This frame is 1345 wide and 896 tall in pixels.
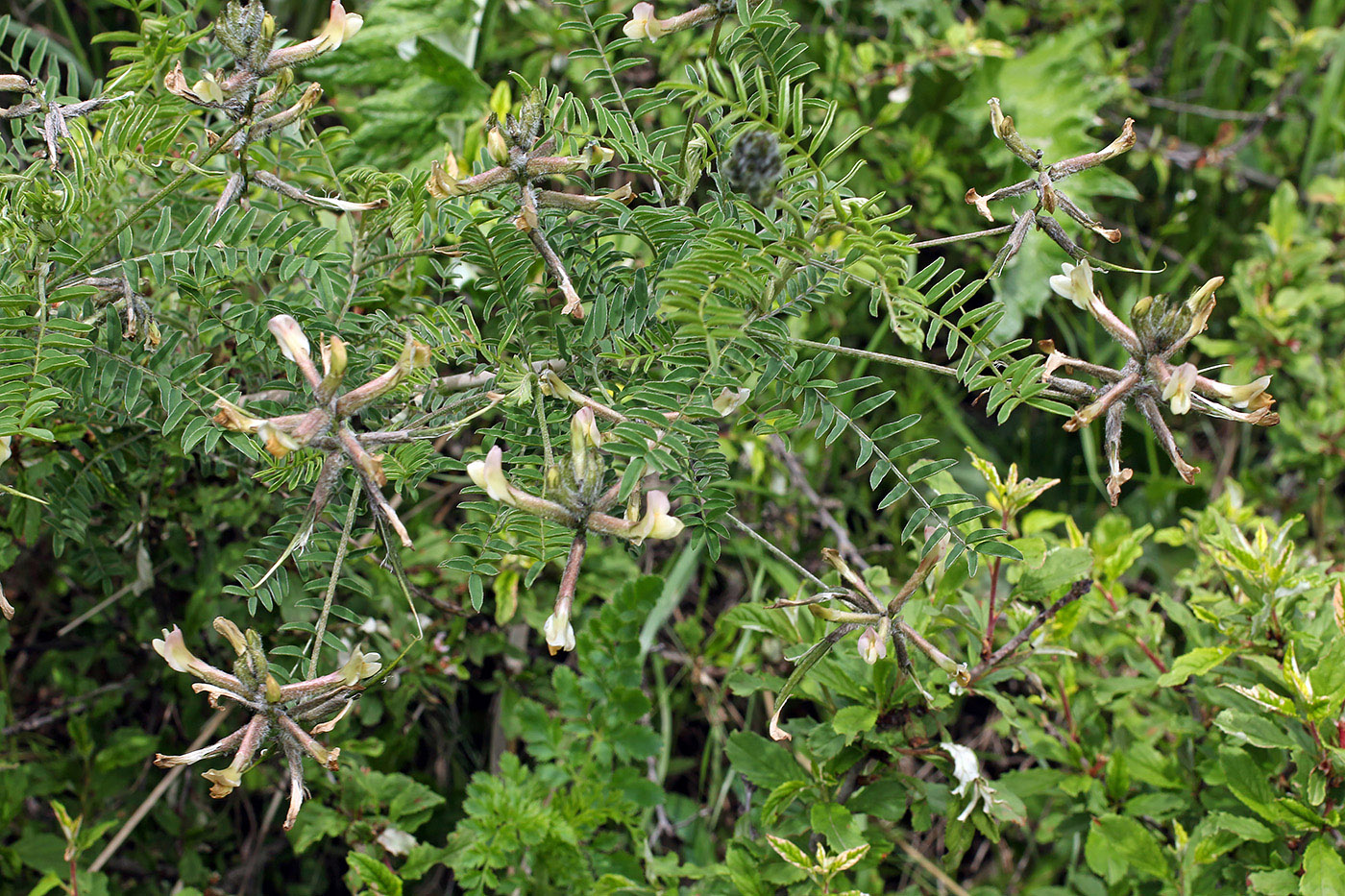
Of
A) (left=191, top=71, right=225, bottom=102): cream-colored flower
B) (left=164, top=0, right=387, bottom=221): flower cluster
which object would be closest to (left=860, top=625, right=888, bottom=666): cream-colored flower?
(left=164, top=0, right=387, bottom=221): flower cluster

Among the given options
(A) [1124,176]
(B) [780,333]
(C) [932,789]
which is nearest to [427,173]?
(B) [780,333]

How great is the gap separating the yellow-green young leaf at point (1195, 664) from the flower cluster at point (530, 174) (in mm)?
800

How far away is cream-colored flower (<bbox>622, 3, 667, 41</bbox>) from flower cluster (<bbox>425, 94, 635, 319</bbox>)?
3.9 inches

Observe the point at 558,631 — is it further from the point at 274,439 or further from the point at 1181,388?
the point at 1181,388

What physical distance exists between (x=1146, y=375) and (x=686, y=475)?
1.27ft

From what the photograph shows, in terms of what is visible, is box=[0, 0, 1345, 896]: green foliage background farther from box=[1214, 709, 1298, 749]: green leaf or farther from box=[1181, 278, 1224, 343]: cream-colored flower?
box=[1181, 278, 1224, 343]: cream-colored flower

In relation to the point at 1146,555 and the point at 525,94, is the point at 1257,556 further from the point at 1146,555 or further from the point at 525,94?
the point at 525,94

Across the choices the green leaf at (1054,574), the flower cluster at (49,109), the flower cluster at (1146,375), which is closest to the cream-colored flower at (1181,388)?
the flower cluster at (1146,375)

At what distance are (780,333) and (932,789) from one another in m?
0.65

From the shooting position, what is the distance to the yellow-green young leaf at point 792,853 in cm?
101

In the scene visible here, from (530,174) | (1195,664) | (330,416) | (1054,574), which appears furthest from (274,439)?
(1195,664)

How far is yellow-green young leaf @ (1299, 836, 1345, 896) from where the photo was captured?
94cm

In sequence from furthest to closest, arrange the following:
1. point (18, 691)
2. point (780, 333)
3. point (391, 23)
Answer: point (391, 23) < point (18, 691) < point (780, 333)

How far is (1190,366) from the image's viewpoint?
696 mm
